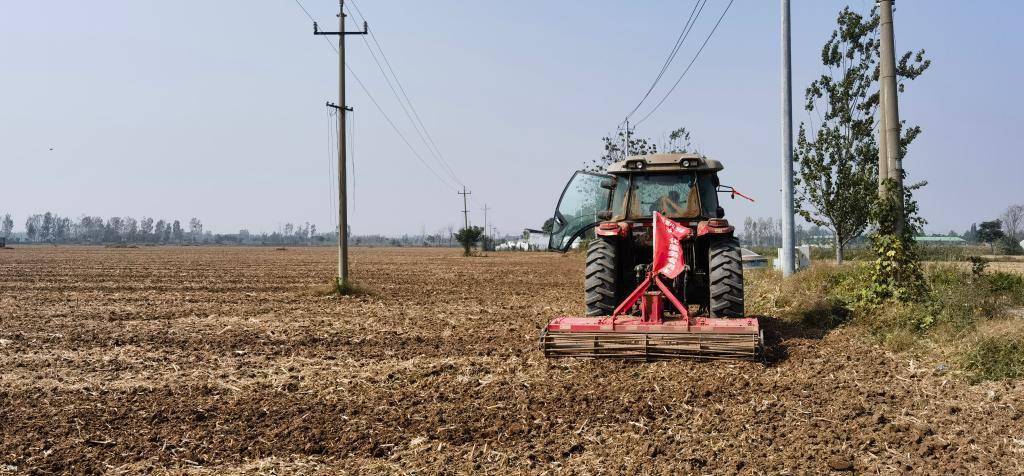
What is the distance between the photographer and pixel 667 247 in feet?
28.8

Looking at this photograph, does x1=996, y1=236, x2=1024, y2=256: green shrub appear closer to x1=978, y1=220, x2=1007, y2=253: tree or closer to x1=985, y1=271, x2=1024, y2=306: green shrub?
x1=978, y1=220, x2=1007, y2=253: tree

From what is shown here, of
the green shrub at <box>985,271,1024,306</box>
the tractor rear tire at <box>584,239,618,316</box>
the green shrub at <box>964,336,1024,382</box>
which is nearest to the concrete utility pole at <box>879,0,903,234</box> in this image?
the green shrub at <box>985,271,1024,306</box>

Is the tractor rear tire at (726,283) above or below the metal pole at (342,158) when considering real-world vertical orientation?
below

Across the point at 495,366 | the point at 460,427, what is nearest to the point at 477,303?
the point at 495,366

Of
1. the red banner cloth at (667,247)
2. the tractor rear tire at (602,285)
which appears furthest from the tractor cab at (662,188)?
the red banner cloth at (667,247)

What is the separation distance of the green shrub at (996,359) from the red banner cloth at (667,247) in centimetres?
275

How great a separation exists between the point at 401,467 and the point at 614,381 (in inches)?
106

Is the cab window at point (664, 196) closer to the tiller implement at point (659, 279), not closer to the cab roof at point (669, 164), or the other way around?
the tiller implement at point (659, 279)

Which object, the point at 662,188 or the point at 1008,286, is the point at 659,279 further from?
the point at 1008,286

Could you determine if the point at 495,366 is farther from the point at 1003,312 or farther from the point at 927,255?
the point at 927,255

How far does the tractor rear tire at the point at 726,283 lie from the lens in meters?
9.00

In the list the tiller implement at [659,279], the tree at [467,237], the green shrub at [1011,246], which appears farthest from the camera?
the tree at [467,237]

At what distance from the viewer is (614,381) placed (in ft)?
24.2

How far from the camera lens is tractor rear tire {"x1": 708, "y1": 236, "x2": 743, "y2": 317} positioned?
900 cm
